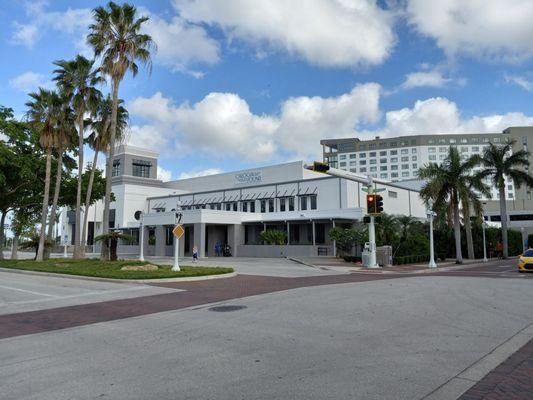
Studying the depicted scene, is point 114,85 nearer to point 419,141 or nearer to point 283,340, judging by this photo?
point 283,340

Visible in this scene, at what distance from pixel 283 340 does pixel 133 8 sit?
1083 inches

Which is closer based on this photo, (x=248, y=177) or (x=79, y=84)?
(x=79, y=84)

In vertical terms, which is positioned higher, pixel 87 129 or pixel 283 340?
pixel 87 129

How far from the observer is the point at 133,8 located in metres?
29.4

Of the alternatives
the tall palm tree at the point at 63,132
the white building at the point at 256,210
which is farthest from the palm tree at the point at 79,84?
the white building at the point at 256,210

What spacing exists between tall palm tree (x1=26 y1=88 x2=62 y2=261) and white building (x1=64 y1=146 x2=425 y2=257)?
1082 centimetres

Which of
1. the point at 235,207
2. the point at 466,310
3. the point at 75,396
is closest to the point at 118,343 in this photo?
the point at 75,396

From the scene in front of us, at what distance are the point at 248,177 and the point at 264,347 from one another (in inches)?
2333

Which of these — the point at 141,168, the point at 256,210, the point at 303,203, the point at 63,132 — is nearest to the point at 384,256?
the point at 303,203

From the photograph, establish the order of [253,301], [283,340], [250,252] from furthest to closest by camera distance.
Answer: [250,252], [253,301], [283,340]

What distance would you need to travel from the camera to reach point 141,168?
80250 mm

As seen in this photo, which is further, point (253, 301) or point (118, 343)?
point (253, 301)

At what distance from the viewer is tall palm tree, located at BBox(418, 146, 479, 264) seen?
36.1 m

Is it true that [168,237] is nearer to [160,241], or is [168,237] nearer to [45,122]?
[160,241]
